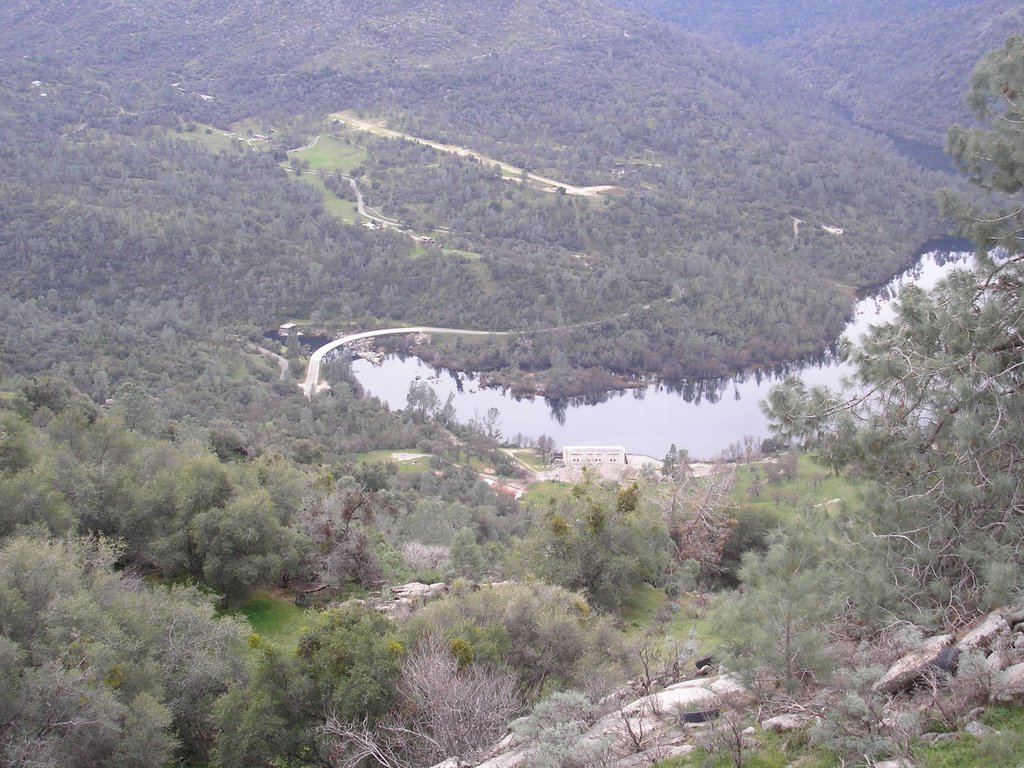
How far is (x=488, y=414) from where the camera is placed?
53.1 m

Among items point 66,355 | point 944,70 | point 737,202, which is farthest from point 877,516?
point 944,70

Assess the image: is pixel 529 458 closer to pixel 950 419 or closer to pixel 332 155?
pixel 950 419

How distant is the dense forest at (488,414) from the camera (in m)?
8.28

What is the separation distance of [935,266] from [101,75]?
96.4m

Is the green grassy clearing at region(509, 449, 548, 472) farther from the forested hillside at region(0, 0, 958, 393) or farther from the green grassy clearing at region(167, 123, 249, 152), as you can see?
the green grassy clearing at region(167, 123, 249, 152)

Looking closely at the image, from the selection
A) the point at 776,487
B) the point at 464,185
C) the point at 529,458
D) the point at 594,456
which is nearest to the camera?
the point at 776,487

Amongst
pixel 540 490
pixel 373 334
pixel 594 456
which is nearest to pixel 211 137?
pixel 373 334

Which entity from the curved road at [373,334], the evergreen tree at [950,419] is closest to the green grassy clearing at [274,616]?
the evergreen tree at [950,419]

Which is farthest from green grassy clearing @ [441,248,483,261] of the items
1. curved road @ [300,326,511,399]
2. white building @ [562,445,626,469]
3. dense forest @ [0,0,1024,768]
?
white building @ [562,445,626,469]

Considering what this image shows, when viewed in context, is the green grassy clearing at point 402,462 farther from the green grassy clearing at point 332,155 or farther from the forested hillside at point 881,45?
the forested hillside at point 881,45

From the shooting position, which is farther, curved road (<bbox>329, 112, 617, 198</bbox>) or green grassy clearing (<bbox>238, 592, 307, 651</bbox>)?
curved road (<bbox>329, 112, 617, 198</bbox>)

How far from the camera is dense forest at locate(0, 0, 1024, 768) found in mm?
8281

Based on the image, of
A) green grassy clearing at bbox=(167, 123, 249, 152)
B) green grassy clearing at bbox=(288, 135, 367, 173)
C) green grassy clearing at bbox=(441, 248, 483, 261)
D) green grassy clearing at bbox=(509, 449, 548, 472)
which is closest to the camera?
green grassy clearing at bbox=(509, 449, 548, 472)

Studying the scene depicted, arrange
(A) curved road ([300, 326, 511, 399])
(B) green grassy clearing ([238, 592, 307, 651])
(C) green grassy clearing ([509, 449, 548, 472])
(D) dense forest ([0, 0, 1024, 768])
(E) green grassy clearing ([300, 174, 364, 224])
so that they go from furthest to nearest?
(E) green grassy clearing ([300, 174, 364, 224]) < (A) curved road ([300, 326, 511, 399]) < (C) green grassy clearing ([509, 449, 548, 472]) < (B) green grassy clearing ([238, 592, 307, 651]) < (D) dense forest ([0, 0, 1024, 768])
